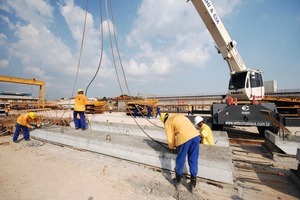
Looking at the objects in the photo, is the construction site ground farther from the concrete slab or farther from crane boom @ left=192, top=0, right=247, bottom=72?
crane boom @ left=192, top=0, right=247, bottom=72

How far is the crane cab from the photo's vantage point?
7.50m

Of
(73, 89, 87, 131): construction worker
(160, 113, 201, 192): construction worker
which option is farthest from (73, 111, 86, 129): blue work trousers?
(160, 113, 201, 192): construction worker

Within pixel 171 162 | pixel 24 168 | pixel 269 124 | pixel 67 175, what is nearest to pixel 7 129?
pixel 24 168

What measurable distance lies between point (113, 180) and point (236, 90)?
678 cm

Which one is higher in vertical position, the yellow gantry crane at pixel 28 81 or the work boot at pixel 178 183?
the yellow gantry crane at pixel 28 81

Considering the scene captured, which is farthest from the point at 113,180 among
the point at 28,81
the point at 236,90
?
the point at 28,81

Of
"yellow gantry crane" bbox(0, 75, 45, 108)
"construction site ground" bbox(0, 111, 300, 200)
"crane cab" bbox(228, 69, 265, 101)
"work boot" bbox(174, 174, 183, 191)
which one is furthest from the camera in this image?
"yellow gantry crane" bbox(0, 75, 45, 108)

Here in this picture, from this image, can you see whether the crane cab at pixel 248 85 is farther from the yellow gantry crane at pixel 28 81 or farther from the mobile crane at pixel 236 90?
the yellow gantry crane at pixel 28 81

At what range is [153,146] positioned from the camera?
Answer: 13.7 feet

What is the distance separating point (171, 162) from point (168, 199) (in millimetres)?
849

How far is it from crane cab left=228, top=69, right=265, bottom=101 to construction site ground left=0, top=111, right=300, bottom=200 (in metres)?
3.11

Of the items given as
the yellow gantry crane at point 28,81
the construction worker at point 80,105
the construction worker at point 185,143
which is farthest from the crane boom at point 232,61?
the yellow gantry crane at point 28,81

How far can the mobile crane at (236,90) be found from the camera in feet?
20.9

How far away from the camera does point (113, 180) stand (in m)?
3.49
